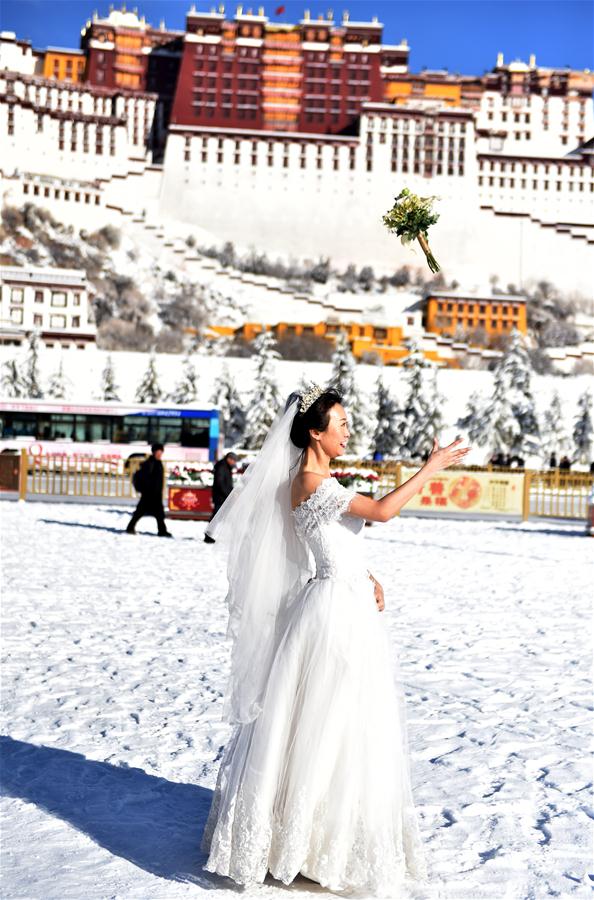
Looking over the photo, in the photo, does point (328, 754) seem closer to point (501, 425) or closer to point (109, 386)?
point (501, 425)

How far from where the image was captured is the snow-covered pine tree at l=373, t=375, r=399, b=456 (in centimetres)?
4856

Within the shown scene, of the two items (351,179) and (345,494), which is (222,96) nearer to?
(351,179)

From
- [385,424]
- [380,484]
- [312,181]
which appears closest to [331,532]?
[380,484]

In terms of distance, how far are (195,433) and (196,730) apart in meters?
26.0

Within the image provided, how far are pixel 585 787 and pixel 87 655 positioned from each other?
11.4 feet

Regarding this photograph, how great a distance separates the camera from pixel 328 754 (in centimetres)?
349

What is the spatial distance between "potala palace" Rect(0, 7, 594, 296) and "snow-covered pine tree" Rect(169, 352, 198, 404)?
33.7 meters

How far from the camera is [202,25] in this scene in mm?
92000

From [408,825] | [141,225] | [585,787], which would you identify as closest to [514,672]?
[585,787]

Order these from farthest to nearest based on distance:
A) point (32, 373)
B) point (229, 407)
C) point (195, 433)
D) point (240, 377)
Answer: point (240, 377) < point (32, 373) < point (229, 407) < point (195, 433)

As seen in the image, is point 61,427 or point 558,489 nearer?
point 558,489

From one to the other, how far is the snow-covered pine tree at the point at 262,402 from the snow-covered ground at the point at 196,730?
33.7 meters

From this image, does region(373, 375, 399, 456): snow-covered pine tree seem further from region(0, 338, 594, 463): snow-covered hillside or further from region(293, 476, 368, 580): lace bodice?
region(293, 476, 368, 580): lace bodice

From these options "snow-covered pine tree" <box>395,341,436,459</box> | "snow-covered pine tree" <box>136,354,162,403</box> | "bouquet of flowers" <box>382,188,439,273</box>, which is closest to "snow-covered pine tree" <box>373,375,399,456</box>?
"snow-covered pine tree" <box>395,341,436,459</box>
